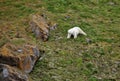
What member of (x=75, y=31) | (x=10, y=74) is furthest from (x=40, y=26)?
(x=10, y=74)

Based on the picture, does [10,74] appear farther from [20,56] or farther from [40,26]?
[40,26]

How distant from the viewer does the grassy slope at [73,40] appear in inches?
322

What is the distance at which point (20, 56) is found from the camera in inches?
301

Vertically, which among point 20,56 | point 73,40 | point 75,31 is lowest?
point 73,40

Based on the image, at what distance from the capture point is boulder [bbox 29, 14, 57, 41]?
9.68m

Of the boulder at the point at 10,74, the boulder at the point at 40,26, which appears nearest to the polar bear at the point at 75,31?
the boulder at the point at 40,26

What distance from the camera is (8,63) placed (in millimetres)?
7453

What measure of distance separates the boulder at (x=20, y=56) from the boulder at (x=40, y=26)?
1478 mm

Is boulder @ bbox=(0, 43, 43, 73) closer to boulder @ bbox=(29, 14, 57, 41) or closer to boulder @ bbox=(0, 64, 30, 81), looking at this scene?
boulder @ bbox=(0, 64, 30, 81)

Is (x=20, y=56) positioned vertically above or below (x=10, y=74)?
above

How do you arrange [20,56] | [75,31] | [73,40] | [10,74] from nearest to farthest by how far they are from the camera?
[10,74]
[20,56]
[73,40]
[75,31]

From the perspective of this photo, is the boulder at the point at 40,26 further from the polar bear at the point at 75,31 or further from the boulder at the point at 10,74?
the boulder at the point at 10,74

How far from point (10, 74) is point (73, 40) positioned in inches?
130

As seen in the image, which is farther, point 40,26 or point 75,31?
point 75,31
